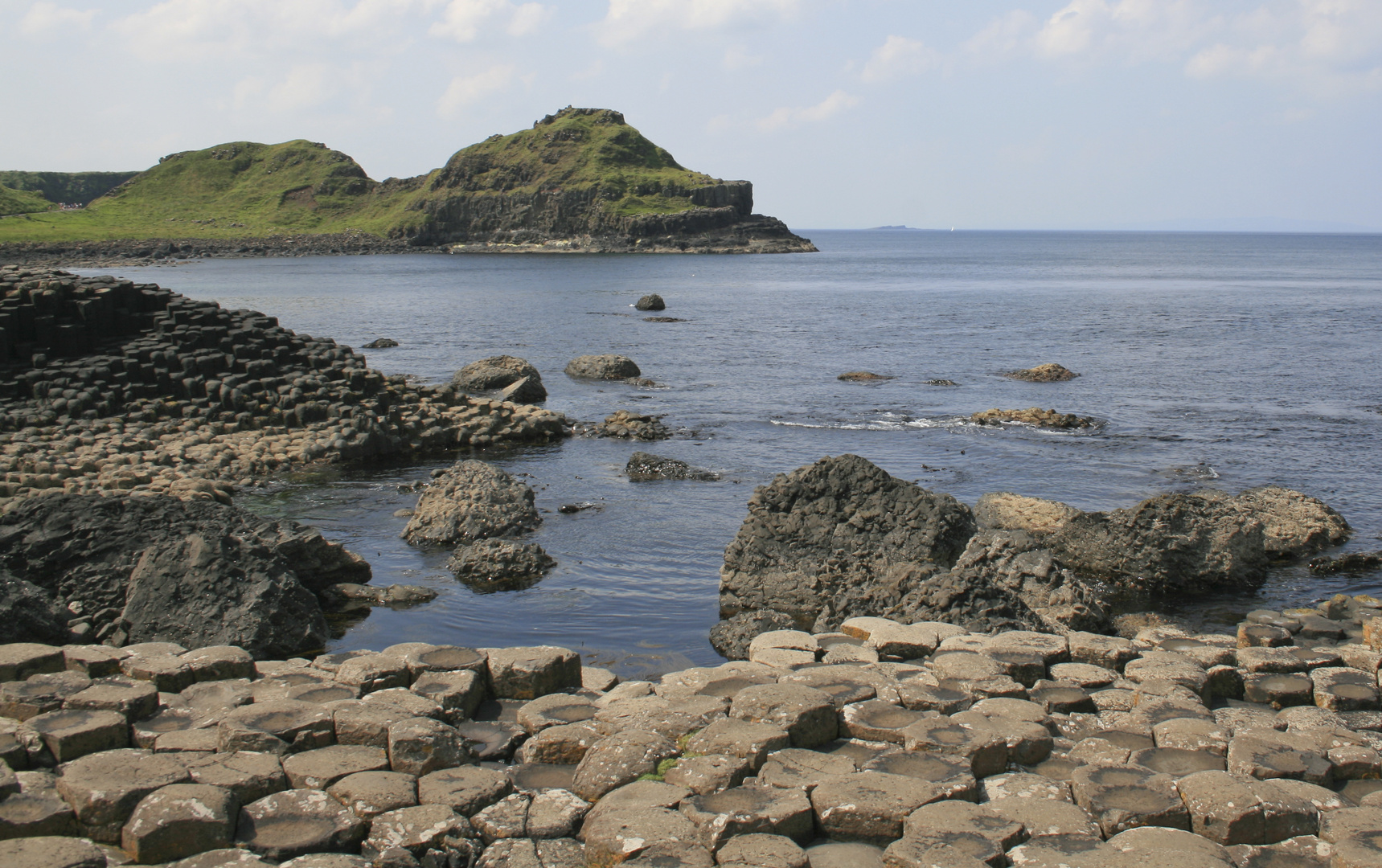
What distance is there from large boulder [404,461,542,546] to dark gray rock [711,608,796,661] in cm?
634

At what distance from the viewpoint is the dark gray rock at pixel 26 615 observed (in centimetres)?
1082

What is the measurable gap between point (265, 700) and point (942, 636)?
281 inches

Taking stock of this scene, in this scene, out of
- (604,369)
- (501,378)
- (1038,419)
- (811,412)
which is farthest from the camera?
(604,369)

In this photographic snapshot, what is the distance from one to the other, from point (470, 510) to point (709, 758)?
38.2 feet

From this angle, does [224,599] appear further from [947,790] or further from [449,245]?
[449,245]

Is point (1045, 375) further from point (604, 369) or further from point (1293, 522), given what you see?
point (1293, 522)

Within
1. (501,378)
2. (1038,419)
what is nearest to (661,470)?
(1038,419)

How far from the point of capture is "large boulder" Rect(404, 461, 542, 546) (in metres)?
18.2

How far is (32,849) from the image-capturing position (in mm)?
6363

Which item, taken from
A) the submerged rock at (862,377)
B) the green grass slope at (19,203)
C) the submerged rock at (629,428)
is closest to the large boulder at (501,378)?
the submerged rock at (629,428)

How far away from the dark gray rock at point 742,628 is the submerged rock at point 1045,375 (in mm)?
29807

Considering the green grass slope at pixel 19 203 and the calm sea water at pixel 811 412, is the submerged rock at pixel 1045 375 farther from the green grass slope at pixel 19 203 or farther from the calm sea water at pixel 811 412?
the green grass slope at pixel 19 203

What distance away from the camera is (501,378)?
118 feet

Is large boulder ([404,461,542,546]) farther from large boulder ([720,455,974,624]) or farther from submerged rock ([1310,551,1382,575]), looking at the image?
submerged rock ([1310,551,1382,575])
